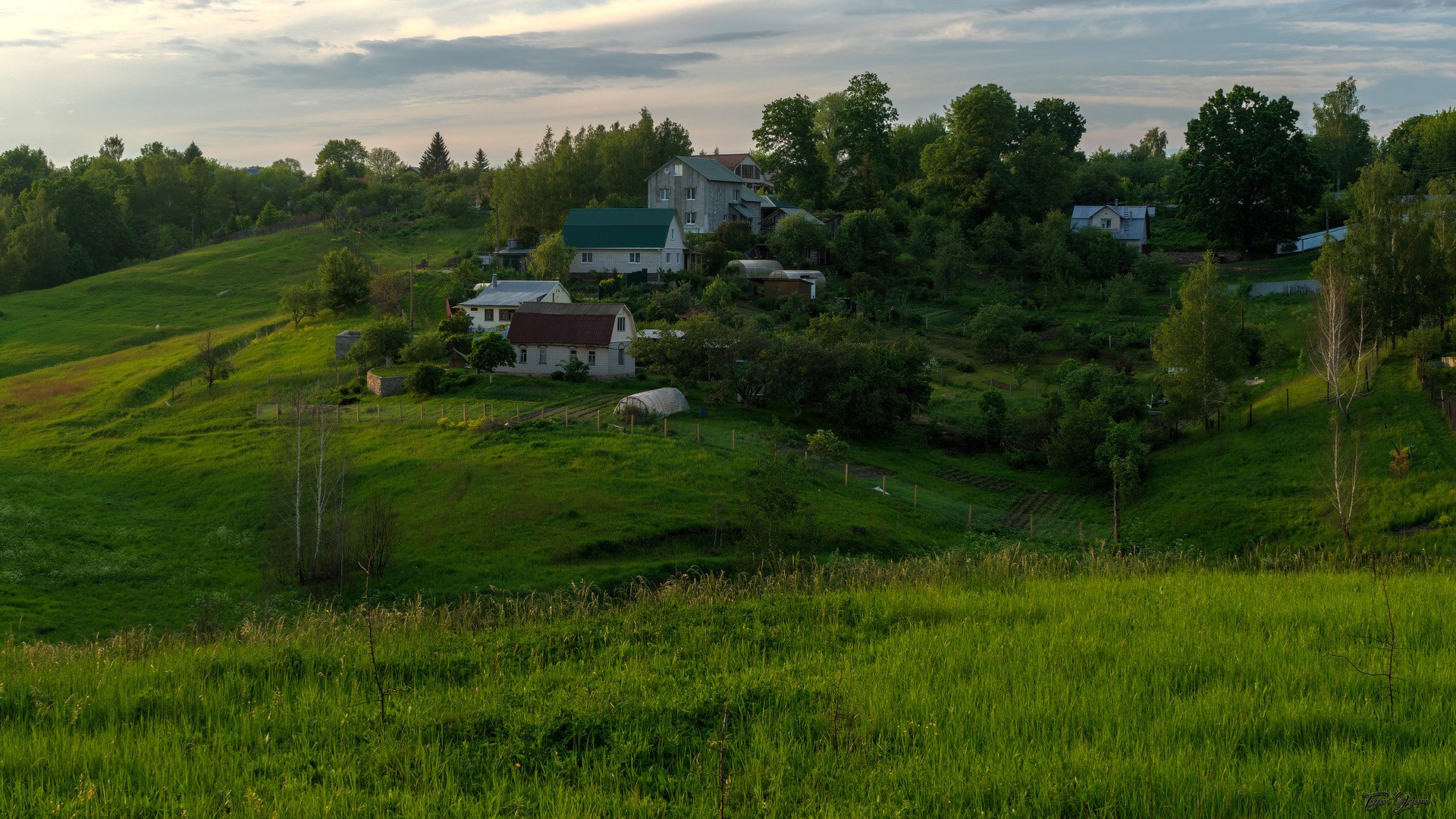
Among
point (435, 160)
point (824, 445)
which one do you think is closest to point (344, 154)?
point (435, 160)

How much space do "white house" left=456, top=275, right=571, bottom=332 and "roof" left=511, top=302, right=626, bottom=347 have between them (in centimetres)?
270

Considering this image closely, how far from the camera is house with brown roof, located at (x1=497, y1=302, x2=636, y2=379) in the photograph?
53125 millimetres

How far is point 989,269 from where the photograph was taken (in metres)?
84.9

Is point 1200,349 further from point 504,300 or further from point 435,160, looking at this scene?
point 435,160

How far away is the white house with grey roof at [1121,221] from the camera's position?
288 feet

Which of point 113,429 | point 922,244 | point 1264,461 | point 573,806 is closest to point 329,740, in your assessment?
point 573,806

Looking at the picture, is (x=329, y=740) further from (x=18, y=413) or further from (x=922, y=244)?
(x=922, y=244)

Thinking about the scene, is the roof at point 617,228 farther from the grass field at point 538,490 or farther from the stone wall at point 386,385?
the stone wall at point 386,385

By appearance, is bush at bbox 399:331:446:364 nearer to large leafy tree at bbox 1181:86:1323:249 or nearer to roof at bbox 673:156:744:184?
roof at bbox 673:156:744:184

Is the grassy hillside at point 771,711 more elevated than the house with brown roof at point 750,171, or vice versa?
the house with brown roof at point 750,171

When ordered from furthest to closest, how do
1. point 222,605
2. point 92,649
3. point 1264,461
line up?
point 1264,461
point 222,605
point 92,649

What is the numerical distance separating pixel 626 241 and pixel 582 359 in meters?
23.7

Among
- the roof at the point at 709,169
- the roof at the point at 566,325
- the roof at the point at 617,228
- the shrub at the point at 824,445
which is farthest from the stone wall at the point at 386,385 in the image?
the roof at the point at 709,169

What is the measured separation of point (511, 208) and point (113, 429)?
45181mm
